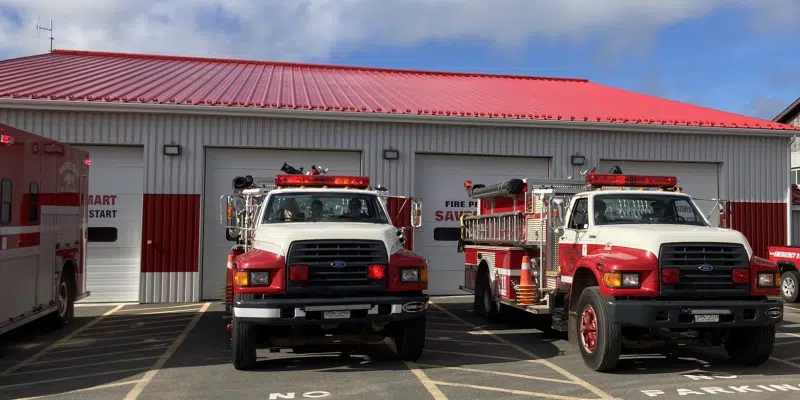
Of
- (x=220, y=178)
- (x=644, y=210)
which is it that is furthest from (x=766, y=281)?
(x=220, y=178)

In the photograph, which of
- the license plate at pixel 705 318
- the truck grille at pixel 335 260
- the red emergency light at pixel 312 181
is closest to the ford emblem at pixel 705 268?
the license plate at pixel 705 318

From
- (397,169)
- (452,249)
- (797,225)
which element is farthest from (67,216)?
(797,225)

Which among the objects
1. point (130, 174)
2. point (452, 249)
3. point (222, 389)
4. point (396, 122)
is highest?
point (396, 122)

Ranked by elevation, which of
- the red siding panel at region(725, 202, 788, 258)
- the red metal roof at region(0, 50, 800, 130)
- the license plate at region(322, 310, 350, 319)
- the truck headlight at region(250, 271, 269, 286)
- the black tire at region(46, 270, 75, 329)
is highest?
the red metal roof at region(0, 50, 800, 130)

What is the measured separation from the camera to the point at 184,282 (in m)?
15.4

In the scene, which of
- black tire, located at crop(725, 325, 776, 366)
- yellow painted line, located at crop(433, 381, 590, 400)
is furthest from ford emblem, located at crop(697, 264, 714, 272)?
yellow painted line, located at crop(433, 381, 590, 400)

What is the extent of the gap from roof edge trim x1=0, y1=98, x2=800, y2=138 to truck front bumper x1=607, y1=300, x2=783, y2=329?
928cm

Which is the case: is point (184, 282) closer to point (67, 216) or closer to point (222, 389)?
point (67, 216)

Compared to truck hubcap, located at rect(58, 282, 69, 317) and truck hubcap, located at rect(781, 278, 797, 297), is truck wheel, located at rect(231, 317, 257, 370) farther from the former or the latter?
truck hubcap, located at rect(781, 278, 797, 297)

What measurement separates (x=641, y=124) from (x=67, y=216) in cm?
1292

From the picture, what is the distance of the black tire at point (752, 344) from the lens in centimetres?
829

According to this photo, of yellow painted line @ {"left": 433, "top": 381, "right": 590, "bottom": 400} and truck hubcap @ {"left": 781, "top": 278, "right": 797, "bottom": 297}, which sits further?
truck hubcap @ {"left": 781, "top": 278, "right": 797, "bottom": 297}

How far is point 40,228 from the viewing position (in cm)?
1021

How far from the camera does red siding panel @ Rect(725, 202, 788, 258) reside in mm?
17906
